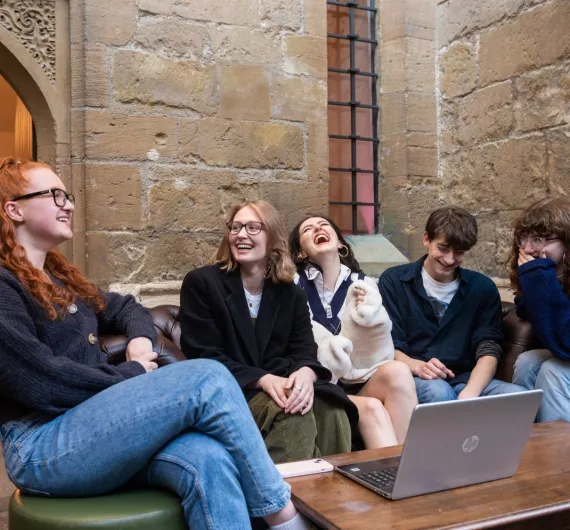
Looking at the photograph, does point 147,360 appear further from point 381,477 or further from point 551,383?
point 551,383

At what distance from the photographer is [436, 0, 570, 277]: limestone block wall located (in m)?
3.60

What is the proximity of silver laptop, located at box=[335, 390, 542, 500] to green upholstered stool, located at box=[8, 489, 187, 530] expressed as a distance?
459 mm

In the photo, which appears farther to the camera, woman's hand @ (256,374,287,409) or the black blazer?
the black blazer

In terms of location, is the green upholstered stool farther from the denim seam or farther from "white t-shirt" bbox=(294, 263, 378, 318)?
"white t-shirt" bbox=(294, 263, 378, 318)

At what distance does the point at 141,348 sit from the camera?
2037 mm

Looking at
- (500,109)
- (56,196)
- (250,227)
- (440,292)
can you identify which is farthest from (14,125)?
(56,196)

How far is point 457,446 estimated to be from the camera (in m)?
1.54

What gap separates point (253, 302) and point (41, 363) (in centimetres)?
101

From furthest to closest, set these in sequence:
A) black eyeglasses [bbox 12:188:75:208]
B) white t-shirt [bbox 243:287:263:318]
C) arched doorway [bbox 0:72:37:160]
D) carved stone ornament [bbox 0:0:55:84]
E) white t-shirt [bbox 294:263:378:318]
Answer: arched doorway [bbox 0:72:37:160], carved stone ornament [bbox 0:0:55:84], white t-shirt [bbox 294:263:378:318], white t-shirt [bbox 243:287:263:318], black eyeglasses [bbox 12:188:75:208]

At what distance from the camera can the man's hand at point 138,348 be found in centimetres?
201

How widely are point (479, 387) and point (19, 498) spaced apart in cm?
180

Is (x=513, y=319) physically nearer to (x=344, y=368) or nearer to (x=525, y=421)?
(x=344, y=368)

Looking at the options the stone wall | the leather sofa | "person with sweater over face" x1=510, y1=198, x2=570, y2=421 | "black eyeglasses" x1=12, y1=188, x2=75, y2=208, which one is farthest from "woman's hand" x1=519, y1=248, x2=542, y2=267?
"black eyeglasses" x1=12, y1=188, x2=75, y2=208

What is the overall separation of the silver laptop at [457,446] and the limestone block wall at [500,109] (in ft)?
7.44
